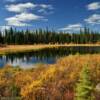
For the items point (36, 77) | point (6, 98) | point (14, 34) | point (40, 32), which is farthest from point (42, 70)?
point (40, 32)

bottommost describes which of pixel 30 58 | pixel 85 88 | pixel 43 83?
pixel 30 58

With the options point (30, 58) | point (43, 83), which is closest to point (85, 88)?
point (43, 83)

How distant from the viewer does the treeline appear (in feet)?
350

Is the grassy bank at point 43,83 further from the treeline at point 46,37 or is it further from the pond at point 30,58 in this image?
the treeline at point 46,37

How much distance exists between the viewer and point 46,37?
123 meters

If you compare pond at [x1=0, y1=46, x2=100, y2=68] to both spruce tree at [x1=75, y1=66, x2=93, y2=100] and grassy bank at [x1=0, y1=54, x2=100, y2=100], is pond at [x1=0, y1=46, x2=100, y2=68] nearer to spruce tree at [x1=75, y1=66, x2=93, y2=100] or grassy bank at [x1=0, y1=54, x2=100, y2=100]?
grassy bank at [x1=0, y1=54, x2=100, y2=100]

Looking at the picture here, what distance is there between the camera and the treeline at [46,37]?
107 metres

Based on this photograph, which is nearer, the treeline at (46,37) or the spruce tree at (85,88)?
the spruce tree at (85,88)

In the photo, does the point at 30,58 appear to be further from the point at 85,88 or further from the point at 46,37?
the point at 46,37

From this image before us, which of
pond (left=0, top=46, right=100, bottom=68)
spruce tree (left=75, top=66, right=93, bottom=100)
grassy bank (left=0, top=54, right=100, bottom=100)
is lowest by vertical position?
pond (left=0, top=46, right=100, bottom=68)

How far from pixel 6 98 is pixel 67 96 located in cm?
378

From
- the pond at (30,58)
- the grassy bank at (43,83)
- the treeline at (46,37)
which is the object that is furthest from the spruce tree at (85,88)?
the treeline at (46,37)

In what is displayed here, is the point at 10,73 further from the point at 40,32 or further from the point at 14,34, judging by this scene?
the point at 40,32

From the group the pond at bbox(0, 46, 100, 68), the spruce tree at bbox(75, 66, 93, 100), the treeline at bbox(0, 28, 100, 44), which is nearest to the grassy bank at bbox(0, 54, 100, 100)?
the spruce tree at bbox(75, 66, 93, 100)
